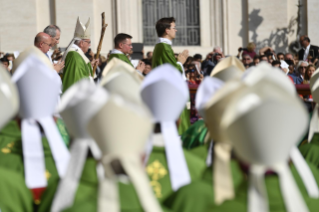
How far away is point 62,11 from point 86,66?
8517mm

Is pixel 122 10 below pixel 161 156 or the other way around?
the other way around

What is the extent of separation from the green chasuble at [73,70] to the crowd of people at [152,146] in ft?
11.0

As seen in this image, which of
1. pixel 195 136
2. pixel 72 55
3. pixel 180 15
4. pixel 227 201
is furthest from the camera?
pixel 180 15

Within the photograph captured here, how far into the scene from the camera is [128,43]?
7.47 m

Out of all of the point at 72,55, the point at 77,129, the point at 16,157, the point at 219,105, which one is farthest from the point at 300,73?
the point at 77,129

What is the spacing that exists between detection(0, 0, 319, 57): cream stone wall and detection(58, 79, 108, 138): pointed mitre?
12.8 metres

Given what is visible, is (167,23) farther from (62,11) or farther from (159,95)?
(62,11)

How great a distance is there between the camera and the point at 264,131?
1879 millimetres

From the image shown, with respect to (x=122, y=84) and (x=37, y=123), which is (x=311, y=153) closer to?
(x=122, y=84)

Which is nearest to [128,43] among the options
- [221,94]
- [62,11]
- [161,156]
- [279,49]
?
[161,156]

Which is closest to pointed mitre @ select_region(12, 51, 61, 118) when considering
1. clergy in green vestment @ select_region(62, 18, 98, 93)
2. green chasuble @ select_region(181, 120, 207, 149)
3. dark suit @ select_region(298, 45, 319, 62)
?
green chasuble @ select_region(181, 120, 207, 149)

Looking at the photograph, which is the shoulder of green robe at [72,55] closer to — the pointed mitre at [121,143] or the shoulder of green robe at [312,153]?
the shoulder of green robe at [312,153]

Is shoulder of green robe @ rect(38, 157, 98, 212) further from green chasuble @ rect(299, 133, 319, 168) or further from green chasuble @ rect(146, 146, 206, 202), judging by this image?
green chasuble @ rect(299, 133, 319, 168)

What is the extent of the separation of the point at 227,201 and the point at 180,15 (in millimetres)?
14714
